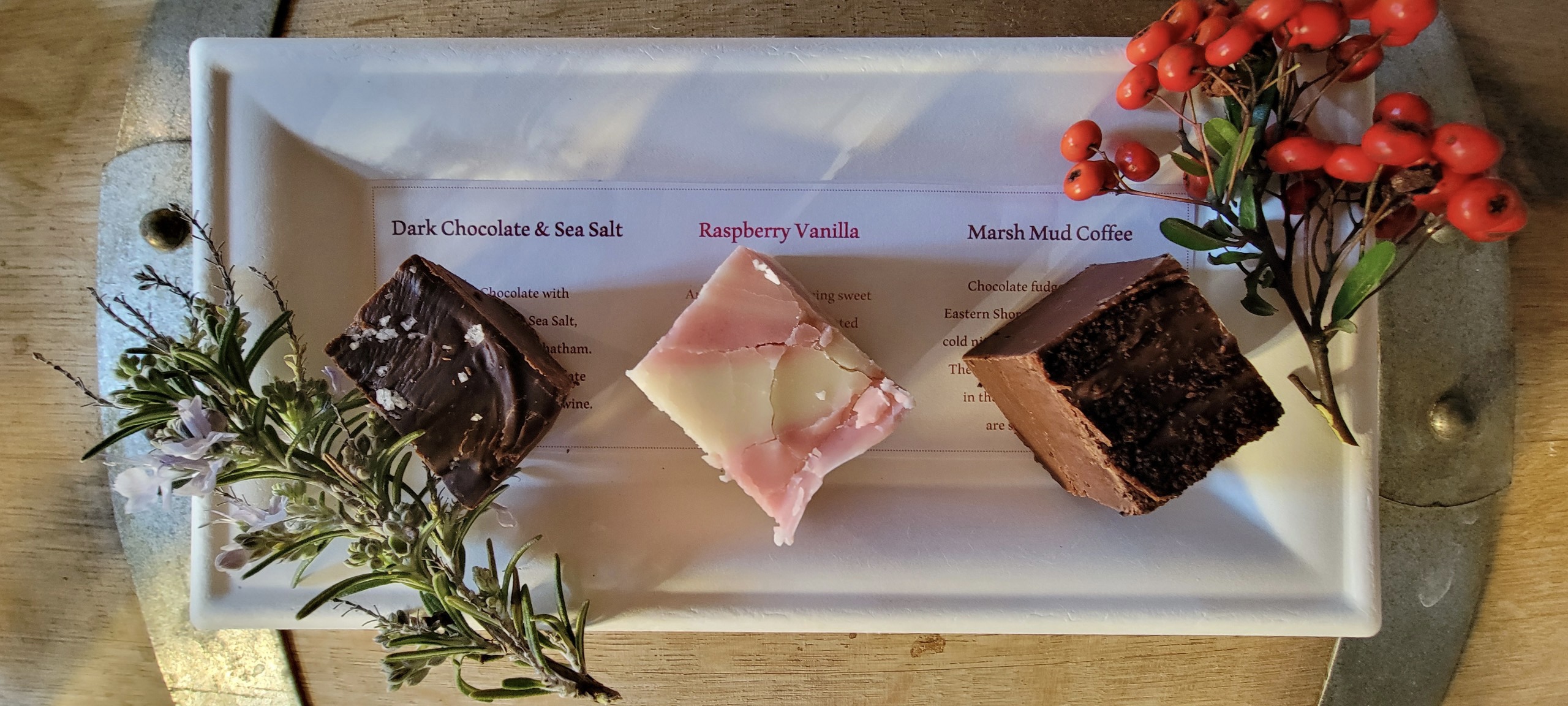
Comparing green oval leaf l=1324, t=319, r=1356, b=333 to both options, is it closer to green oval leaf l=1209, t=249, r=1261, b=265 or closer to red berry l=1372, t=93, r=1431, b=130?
green oval leaf l=1209, t=249, r=1261, b=265

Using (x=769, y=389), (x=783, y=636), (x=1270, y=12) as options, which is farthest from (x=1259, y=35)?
(x=783, y=636)

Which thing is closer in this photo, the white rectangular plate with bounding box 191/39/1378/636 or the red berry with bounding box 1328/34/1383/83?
the red berry with bounding box 1328/34/1383/83

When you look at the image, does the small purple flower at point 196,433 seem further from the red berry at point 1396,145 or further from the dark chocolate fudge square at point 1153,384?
the red berry at point 1396,145

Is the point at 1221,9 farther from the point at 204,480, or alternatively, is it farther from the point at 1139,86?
the point at 204,480

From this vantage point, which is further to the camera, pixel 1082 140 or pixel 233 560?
pixel 1082 140

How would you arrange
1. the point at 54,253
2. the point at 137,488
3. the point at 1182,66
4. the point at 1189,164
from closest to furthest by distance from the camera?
the point at 137,488
the point at 1182,66
the point at 1189,164
the point at 54,253

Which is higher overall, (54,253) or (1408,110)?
(1408,110)

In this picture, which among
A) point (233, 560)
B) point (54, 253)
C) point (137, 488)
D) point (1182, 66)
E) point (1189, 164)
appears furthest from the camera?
point (54, 253)

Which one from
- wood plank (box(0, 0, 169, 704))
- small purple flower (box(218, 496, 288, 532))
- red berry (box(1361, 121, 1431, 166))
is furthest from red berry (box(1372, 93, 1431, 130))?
wood plank (box(0, 0, 169, 704))
